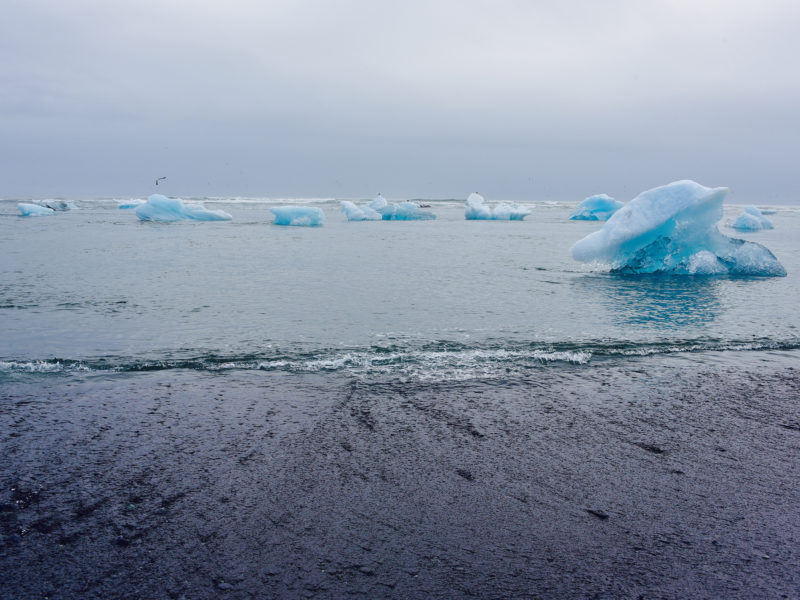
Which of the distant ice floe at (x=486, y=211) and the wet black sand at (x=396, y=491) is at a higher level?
the distant ice floe at (x=486, y=211)

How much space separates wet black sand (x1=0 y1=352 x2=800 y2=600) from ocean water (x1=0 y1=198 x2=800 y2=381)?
0.79 meters

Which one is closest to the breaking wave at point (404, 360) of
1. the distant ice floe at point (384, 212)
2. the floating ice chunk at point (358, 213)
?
the floating ice chunk at point (358, 213)

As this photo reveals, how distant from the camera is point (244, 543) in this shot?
2246 millimetres

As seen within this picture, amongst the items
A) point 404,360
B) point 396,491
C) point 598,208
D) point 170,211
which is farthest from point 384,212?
point 396,491

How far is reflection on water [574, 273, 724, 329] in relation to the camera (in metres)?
7.02

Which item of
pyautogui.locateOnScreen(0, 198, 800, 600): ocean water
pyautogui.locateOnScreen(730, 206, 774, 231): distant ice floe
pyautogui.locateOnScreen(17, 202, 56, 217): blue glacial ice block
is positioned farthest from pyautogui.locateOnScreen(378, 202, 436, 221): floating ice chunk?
pyautogui.locateOnScreen(0, 198, 800, 600): ocean water

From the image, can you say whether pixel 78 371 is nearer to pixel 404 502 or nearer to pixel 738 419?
pixel 404 502

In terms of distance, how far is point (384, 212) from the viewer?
35250mm

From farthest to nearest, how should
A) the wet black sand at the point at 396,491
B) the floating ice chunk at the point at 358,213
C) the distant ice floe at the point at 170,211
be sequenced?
1. the floating ice chunk at the point at 358,213
2. the distant ice floe at the point at 170,211
3. the wet black sand at the point at 396,491

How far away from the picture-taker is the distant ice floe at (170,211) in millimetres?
28078

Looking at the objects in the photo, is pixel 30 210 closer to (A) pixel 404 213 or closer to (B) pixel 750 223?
(A) pixel 404 213

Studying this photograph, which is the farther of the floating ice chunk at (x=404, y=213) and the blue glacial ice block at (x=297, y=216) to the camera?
the floating ice chunk at (x=404, y=213)

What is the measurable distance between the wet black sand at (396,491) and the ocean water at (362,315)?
0.79m

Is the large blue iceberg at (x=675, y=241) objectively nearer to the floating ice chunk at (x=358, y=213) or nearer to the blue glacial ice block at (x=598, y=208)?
the floating ice chunk at (x=358, y=213)
